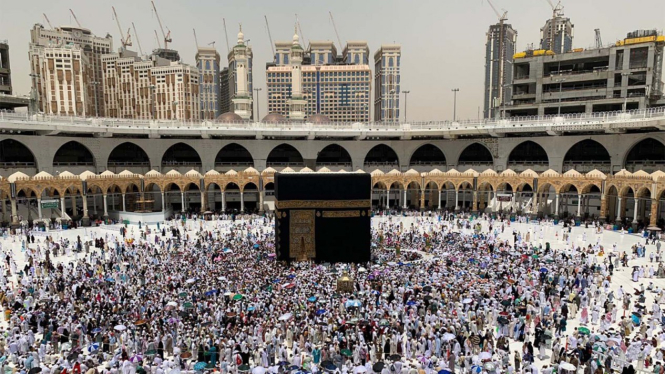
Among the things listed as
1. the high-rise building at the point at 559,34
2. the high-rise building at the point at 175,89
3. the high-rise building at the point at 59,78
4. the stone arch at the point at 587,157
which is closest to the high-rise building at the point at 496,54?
the high-rise building at the point at 559,34

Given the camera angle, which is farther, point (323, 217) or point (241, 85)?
point (241, 85)

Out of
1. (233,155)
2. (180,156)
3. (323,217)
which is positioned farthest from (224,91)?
(323,217)

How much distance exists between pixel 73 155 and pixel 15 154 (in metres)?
3.97

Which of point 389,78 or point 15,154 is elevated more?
point 389,78

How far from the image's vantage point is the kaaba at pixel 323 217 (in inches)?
741

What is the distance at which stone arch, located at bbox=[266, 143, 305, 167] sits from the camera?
42.2 metres

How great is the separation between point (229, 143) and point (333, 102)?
7819 centimetres

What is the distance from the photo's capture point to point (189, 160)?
4131 centimetres

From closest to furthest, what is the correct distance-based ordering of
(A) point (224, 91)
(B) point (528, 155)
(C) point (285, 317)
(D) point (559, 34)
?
(C) point (285, 317), (B) point (528, 155), (D) point (559, 34), (A) point (224, 91)

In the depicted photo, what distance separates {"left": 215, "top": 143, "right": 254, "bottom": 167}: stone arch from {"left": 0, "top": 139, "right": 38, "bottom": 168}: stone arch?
14.7 meters

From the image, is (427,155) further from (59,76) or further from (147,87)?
(147,87)

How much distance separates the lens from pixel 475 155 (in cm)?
4128

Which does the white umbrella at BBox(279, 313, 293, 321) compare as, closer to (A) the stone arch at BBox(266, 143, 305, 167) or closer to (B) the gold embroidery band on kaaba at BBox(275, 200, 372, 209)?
(B) the gold embroidery band on kaaba at BBox(275, 200, 372, 209)

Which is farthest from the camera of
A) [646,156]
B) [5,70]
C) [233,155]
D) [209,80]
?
[209,80]
